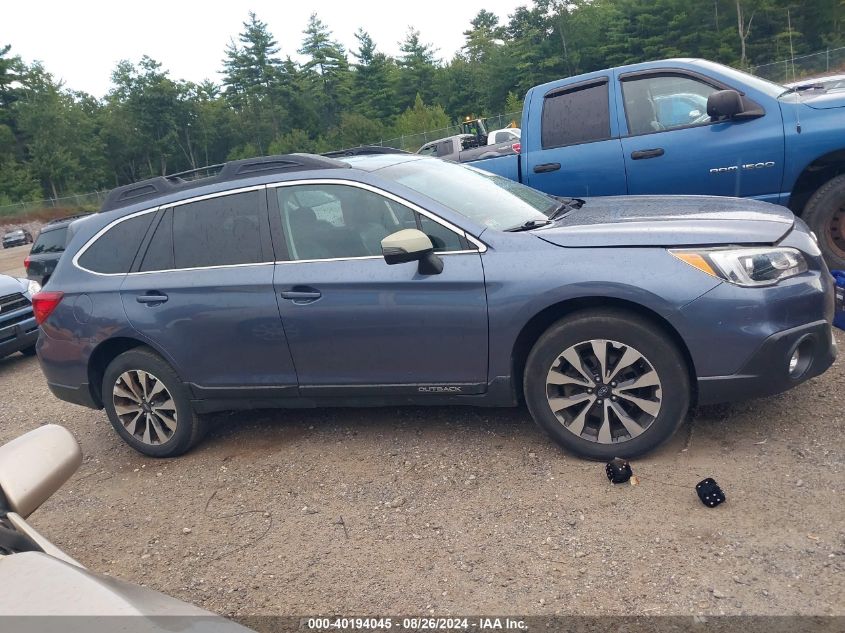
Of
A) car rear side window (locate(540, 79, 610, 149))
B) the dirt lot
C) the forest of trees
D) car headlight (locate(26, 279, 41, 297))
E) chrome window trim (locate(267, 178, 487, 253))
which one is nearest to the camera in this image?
the dirt lot

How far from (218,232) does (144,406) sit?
1260 millimetres

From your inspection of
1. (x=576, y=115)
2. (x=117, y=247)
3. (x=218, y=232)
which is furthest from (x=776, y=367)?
(x=117, y=247)

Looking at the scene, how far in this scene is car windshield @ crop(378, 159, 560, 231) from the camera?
13.3ft

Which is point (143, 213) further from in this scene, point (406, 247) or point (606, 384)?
point (606, 384)

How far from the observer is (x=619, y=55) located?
59719 millimetres

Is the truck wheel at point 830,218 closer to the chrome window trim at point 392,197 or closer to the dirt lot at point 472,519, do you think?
the dirt lot at point 472,519

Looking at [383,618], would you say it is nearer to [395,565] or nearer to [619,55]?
[395,565]

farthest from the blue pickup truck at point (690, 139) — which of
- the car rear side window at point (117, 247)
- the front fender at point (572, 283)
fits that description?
the car rear side window at point (117, 247)

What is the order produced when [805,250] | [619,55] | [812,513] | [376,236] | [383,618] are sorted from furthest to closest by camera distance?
1. [619,55]
2. [376,236]
3. [805,250]
4. [812,513]
5. [383,618]

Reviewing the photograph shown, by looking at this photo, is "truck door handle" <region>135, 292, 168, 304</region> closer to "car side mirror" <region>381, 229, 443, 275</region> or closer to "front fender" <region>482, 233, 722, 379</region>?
"car side mirror" <region>381, 229, 443, 275</region>

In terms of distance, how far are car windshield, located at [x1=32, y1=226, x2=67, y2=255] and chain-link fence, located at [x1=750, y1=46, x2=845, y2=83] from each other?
31641 millimetres

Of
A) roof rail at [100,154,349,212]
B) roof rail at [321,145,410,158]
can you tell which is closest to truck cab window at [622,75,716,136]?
roof rail at [321,145,410,158]

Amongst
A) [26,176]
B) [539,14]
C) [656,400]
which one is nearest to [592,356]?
[656,400]

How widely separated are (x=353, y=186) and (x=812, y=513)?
2803 mm
